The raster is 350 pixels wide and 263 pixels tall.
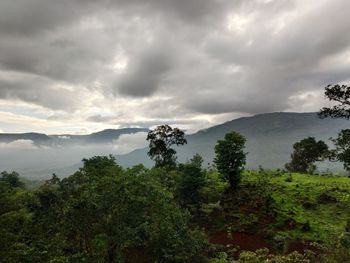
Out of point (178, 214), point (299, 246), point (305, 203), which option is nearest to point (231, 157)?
point (305, 203)

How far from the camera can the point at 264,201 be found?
2317 inches

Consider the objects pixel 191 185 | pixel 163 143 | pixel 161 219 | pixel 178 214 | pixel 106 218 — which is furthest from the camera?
pixel 163 143

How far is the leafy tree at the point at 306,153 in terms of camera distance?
313 ft

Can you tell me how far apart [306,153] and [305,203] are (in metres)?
43.0

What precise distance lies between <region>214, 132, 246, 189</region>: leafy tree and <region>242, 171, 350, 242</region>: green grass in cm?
628

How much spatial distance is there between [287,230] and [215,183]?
19.4 metres

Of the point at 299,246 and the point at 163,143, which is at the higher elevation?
the point at 163,143

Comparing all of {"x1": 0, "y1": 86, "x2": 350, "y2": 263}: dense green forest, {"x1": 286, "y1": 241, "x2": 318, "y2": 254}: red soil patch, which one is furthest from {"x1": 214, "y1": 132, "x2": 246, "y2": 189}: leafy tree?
{"x1": 286, "y1": 241, "x2": 318, "y2": 254}: red soil patch

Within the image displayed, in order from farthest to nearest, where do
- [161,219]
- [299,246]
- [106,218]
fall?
[299,246]
[161,219]
[106,218]

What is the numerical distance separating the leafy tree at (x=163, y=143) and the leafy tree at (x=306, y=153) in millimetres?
38546

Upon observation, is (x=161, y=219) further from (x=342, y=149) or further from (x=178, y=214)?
(x=342, y=149)

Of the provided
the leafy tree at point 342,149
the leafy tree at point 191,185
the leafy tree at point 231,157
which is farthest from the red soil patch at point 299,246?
the leafy tree at point 342,149

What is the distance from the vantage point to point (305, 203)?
5831 cm

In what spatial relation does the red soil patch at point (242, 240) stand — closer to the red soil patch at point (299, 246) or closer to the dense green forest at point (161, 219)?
the dense green forest at point (161, 219)
